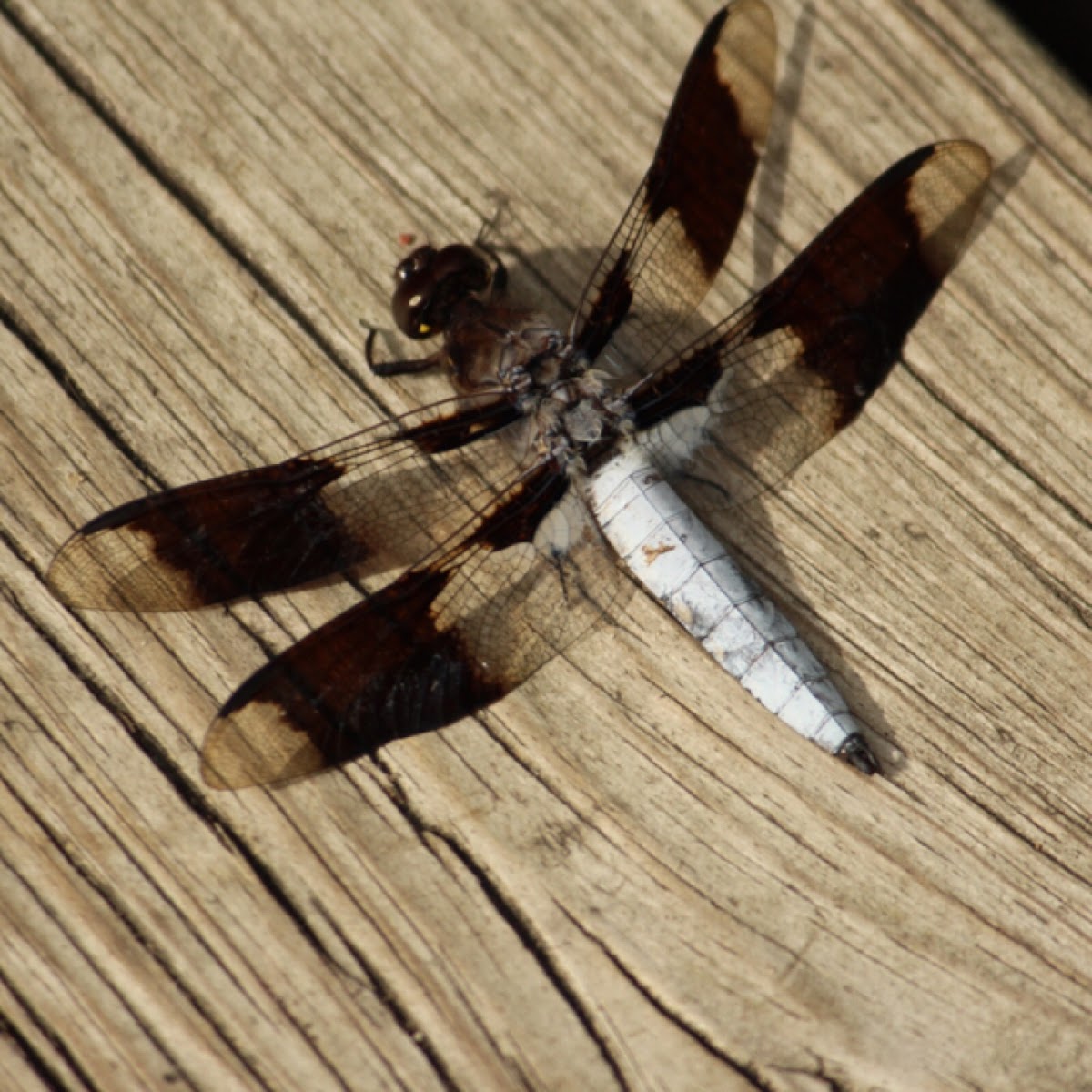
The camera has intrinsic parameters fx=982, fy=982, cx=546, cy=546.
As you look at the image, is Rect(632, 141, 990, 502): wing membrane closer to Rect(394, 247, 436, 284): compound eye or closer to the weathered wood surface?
the weathered wood surface

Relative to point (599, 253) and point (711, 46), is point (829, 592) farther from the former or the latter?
point (711, 46)

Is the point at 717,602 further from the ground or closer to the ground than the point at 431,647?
closer to the ground

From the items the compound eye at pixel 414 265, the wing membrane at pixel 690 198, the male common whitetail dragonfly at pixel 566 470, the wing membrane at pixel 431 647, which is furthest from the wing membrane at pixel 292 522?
the wing membrane at pixel 690 198

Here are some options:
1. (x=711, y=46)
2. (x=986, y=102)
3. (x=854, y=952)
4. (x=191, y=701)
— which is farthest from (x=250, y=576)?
(x=986, y=102)

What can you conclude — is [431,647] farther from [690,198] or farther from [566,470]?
[690,198]

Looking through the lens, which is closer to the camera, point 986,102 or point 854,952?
point 854,952

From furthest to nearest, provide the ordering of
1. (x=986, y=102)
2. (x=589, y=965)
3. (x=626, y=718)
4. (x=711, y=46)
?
(x=986, y=102), (x=711, y=46), (x=626, y=718), (x=589, y=965)

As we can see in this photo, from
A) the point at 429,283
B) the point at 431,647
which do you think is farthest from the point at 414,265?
the point at 431,647
